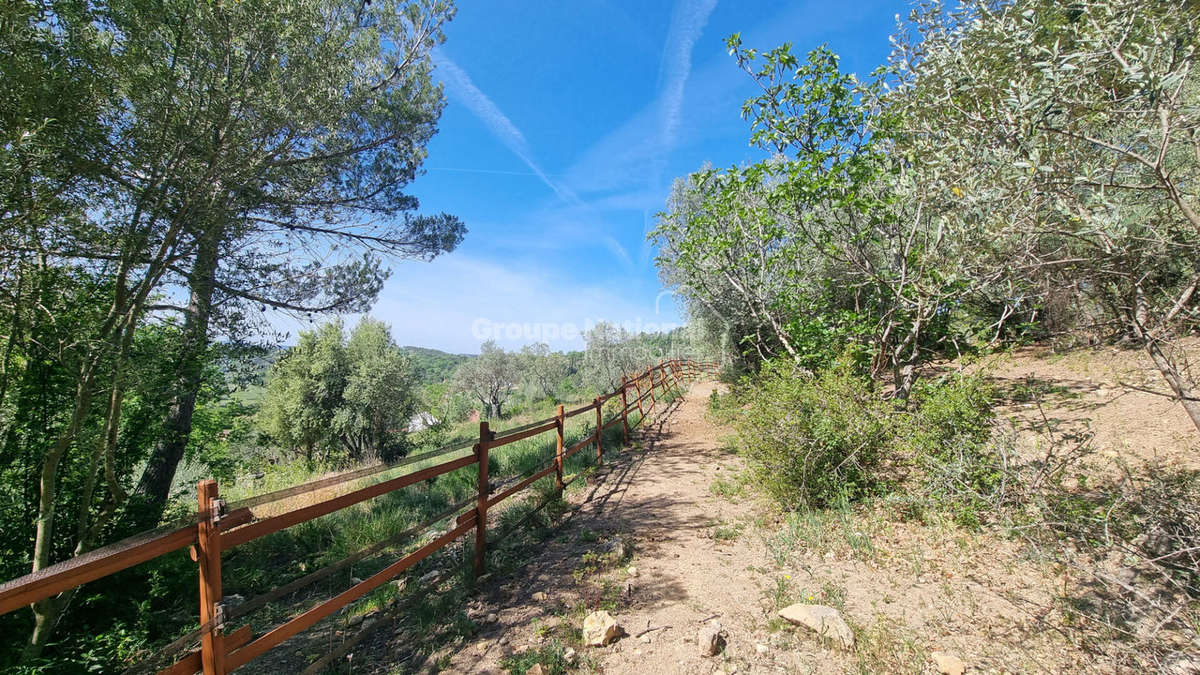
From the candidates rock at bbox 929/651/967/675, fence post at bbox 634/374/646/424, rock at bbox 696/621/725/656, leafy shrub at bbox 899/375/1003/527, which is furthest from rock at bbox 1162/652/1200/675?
fence post at bbox 634/374/646/424

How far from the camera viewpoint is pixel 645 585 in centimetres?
363

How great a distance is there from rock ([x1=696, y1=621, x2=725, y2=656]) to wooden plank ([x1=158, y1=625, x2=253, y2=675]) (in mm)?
2517

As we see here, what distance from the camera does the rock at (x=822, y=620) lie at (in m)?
2.68

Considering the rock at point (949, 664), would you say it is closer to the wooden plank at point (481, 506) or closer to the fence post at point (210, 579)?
the wooden plank at point (481, 506)

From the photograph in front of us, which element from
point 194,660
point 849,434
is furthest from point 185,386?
point 849,434

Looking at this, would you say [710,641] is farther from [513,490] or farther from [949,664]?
[513,490]

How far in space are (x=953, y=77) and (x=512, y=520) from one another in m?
5.61

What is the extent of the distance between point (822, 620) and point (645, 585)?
135 cm

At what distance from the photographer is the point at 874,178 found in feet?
17.4

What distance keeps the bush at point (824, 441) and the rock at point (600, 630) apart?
99.5 inches

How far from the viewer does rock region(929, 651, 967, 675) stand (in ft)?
7.70

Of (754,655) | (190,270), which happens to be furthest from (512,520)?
(190,270)

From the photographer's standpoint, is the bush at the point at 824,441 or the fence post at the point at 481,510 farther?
the bush at the point at 824,441

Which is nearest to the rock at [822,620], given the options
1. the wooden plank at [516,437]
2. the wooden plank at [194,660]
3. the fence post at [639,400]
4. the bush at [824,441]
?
the bush at [824,441]
